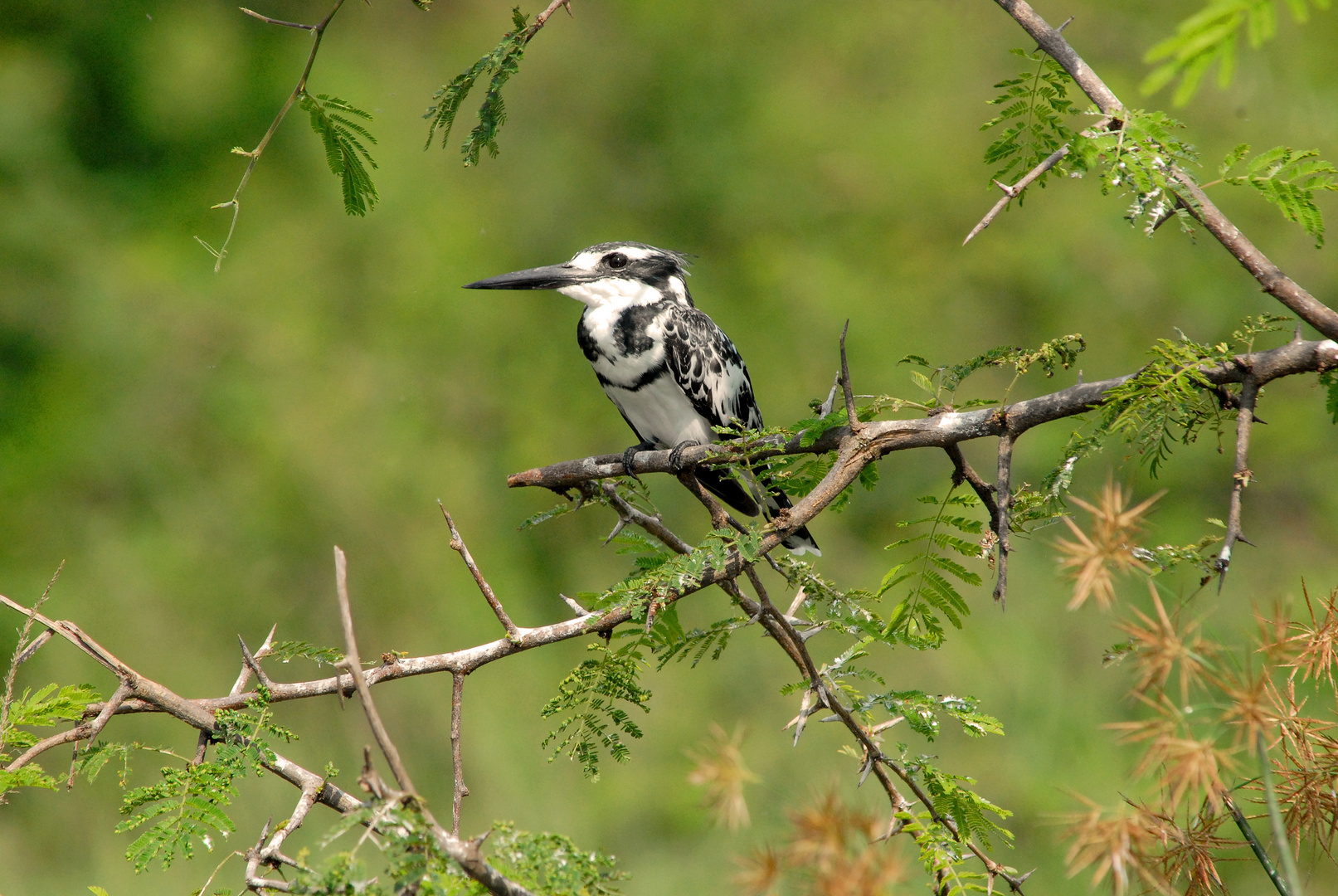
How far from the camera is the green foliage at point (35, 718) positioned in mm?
1167

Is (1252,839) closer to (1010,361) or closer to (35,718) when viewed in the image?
(1010,361)

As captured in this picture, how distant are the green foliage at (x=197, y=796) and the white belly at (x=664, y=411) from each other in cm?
176

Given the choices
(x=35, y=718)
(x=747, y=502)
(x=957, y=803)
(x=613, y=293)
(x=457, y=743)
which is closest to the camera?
(x=35, y=718)

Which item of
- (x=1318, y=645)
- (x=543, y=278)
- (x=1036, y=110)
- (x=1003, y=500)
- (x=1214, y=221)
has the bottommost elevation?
(x=1318, y=645)

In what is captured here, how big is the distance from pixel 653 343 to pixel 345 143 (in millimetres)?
1340

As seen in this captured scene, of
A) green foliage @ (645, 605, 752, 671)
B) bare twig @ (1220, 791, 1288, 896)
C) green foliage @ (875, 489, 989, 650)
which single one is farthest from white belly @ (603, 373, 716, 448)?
bare twig @ (1220, 791, 1288, 896)

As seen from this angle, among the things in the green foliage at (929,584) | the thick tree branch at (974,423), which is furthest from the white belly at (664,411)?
the green foliage at (929,584)

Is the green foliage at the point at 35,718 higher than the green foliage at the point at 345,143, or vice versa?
the green foliage at the point at 345,143

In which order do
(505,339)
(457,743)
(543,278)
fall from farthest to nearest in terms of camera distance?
(505,339), (543,278), (457,743)

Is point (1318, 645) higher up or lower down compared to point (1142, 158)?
lower down

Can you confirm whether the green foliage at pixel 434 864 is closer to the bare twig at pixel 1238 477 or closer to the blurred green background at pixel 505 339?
the bare twig at pixel 1238 477

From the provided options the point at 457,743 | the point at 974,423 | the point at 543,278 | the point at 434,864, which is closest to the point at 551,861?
the point at 434,864

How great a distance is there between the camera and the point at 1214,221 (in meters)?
1.17

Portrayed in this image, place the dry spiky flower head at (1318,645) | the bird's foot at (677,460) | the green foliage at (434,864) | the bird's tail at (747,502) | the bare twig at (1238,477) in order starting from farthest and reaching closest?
1. the bird's tail at (747,502)
2. the bird's foot at (677,460)
3. the dry spiky flower head at (1318,645)
4. the bare twig at (1238,477)
5. the green foliage at (434,864)
